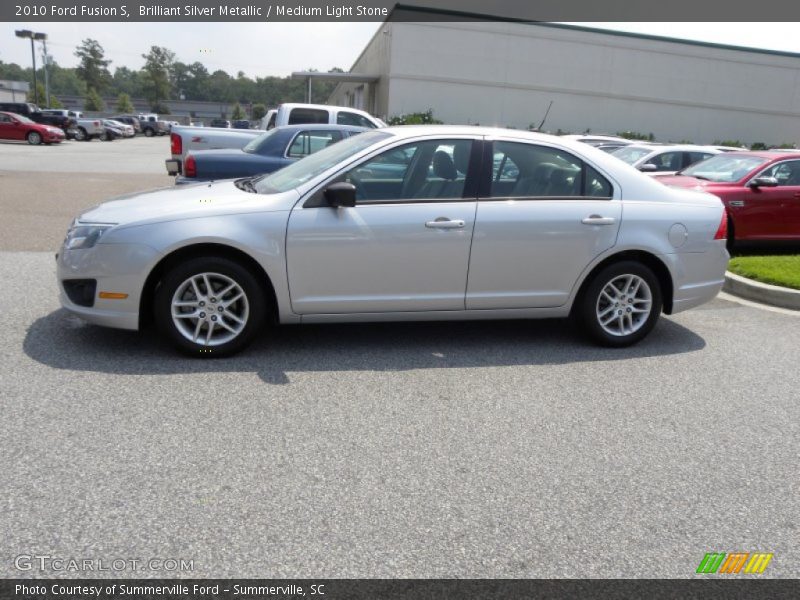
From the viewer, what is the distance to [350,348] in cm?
541

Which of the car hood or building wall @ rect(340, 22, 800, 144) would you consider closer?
the car hood

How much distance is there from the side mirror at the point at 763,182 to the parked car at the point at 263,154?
5.92 m

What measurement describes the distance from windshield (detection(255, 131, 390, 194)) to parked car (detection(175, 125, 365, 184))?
3.21 metres

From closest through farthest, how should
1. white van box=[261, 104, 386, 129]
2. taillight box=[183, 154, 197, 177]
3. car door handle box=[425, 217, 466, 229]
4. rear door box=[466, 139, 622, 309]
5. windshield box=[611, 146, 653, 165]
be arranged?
car door handle box=[425, 217, 466, 229] → rear door box=[466, 139, 622, 309] → taillight box=[183, 154, 197, 177] → white van box=[261, 104, 386, 129] → windshield box=[611, 146, 653, 165]

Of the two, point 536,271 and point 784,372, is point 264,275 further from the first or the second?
point 784,372

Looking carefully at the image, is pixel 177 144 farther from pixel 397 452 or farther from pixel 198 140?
pixel 397 452

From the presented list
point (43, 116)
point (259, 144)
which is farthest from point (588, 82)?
point (259, 144)

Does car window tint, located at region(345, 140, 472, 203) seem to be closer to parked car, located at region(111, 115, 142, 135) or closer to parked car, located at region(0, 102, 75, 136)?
parked car, located at region(0, 102, 75, 136)

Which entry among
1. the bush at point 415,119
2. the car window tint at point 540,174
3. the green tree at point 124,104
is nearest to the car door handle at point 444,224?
the car window tint at point 540,174

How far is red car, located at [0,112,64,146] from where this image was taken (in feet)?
115

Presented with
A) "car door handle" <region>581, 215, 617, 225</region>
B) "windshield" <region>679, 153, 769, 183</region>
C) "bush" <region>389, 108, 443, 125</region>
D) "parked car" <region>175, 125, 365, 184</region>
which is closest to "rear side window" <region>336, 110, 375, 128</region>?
"parked car" <region>175, 125, 365, 184</region>

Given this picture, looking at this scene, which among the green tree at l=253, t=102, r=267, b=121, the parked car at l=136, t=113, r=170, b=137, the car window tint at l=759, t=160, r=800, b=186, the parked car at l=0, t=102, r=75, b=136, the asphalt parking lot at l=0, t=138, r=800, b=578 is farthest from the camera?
the green tree at l=253, t=102, r=267, b=121

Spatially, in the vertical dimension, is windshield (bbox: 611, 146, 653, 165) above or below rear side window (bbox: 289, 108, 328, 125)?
below

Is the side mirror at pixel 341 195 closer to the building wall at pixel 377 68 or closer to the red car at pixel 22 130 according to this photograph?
the red car at pixel 22 130
